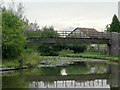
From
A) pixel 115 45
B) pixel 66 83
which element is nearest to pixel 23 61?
pixel 66 83

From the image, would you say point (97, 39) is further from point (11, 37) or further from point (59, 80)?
point (59, 80)

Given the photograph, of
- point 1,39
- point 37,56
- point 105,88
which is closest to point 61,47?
point 37,56

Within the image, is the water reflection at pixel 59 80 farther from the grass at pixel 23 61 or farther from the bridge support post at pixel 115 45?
the bridge support post at pixel 115 45

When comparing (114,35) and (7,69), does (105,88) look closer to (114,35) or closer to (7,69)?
(7,69)

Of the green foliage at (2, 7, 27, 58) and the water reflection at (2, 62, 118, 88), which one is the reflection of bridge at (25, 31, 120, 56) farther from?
the water reflection at (2, 62, 118, 88)

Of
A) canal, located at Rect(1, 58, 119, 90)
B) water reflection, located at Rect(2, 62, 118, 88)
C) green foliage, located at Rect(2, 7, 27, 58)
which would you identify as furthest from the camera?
green foliage, located at Rect(2, 7, 27, 58)

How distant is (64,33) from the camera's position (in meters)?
33.1

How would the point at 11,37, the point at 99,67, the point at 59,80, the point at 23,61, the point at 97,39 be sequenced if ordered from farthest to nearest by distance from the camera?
the point at 97,39
the point at 99,67
the point at 11,37
the point at 23,61
the point at 59,80

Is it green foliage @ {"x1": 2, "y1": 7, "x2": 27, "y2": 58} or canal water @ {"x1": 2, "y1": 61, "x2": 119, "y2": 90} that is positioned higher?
green foliage @ {"x1": 2, "y1": 7, "x2": 27, "y2": 58}

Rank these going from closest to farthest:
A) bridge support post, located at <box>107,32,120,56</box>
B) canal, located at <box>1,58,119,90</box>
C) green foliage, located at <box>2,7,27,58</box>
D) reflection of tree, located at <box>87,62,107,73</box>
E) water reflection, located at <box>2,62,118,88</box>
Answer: canal, located at <box>1,58,119,90</box>
water reflection, located at <box>2,62,118,88</box>
reflection of tree, located at <box>87,62,107,73</box>
green foliage, located at <box>2,7,27,58</box>
bridge support post, located at <box>107,32,120,56</box>

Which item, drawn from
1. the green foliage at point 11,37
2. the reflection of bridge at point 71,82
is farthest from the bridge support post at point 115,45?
the reflection of bridge at point 71,82

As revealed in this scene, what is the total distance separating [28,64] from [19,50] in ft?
8.60

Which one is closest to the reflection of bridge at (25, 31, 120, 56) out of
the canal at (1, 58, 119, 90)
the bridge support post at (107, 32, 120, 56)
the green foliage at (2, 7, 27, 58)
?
the bridge support post at (107, 32, 120, 56)

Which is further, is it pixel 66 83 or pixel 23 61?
pixel 23 61
